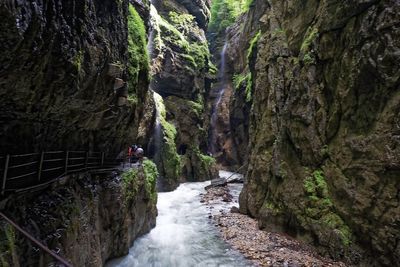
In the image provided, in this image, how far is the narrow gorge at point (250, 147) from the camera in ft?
24.2

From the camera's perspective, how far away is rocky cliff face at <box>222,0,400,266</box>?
11.1 m

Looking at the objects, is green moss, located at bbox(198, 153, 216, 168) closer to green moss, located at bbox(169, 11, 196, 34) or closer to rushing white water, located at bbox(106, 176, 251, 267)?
rushing white water, located at bbox(106, 176, 251, 267)

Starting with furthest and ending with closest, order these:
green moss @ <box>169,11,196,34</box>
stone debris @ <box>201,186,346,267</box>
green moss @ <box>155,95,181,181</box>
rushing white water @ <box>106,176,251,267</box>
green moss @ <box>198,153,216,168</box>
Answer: green moss @ <box>169,11,196,34</box> → green moss @ <box>198,153,216,168</box> → green moss @ <box>155,95,181,181</box> → rushing white water @ <box>106,176,251,267</box> → stone debris @ <box>201,186,346,267</box>

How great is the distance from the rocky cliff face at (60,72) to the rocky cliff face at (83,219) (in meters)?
1.57

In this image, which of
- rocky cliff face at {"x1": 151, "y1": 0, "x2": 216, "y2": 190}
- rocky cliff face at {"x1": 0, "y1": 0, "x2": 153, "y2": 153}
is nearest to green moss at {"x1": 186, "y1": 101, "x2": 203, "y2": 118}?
rocky cliff face at {"x1": 151, "y1": 0, "x2": 216, "y2": 190}

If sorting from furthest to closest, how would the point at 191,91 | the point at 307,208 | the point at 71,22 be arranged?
the point at 191,91 < the point at 307,208 < the point at 71,22

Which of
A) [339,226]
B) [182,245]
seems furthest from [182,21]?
[339,226]

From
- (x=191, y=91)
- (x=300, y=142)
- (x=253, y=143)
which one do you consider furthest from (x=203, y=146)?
(x=300, y=142)

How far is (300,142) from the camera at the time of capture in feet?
51.2

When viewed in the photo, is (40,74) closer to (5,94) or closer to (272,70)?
(5,94)

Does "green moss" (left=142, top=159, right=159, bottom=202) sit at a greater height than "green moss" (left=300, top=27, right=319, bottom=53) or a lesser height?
lesser

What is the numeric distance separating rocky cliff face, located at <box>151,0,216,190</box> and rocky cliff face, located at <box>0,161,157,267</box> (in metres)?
16.4

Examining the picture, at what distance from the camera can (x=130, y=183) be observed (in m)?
15.1

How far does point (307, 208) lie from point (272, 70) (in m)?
8.55
